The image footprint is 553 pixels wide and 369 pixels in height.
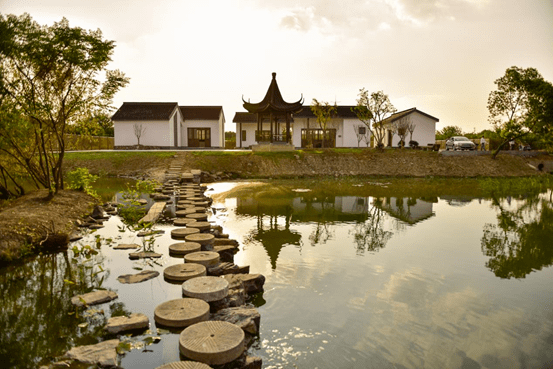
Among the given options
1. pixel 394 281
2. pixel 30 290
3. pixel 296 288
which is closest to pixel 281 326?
pixel 296 288

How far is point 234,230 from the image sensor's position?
36.3 ft

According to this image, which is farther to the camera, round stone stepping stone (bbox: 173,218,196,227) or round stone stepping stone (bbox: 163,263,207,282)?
round stone stepping stone (bbox: 173,218,196,227)

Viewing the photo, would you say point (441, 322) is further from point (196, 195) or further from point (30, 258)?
point (196, 195)

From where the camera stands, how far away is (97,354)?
13.9 feet

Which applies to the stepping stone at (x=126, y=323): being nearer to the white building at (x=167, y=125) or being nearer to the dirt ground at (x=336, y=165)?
the dirt ground at (x=336, y=165)

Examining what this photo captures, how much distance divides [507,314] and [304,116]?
39.2 metres

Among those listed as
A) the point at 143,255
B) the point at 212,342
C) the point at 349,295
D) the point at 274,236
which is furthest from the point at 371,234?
the point at 212,342

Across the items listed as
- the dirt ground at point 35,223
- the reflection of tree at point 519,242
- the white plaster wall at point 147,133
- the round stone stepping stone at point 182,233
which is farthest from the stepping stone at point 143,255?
the white plaster wall at point 147,133

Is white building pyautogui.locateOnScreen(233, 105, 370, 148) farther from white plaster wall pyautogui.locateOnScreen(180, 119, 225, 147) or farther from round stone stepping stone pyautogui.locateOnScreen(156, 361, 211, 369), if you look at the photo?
round stone stepping stone pyautogui.locateOnScreen(156, 361, 211, 369)

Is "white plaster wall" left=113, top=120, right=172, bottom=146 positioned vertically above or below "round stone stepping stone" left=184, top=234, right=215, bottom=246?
above

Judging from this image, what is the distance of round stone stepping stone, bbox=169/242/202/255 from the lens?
788 cm

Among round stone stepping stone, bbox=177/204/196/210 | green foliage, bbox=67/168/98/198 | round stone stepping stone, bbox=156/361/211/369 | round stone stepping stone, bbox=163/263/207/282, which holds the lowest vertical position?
round stone stepping stone, bbox=156/361/211/369

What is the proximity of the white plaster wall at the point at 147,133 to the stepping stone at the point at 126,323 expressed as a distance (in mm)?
36207

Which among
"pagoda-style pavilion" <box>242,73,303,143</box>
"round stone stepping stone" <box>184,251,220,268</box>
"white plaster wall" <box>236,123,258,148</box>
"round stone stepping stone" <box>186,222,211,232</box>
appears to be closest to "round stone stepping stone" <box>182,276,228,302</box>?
"round stone stepping stone" <box>184,251,220,268</box>
